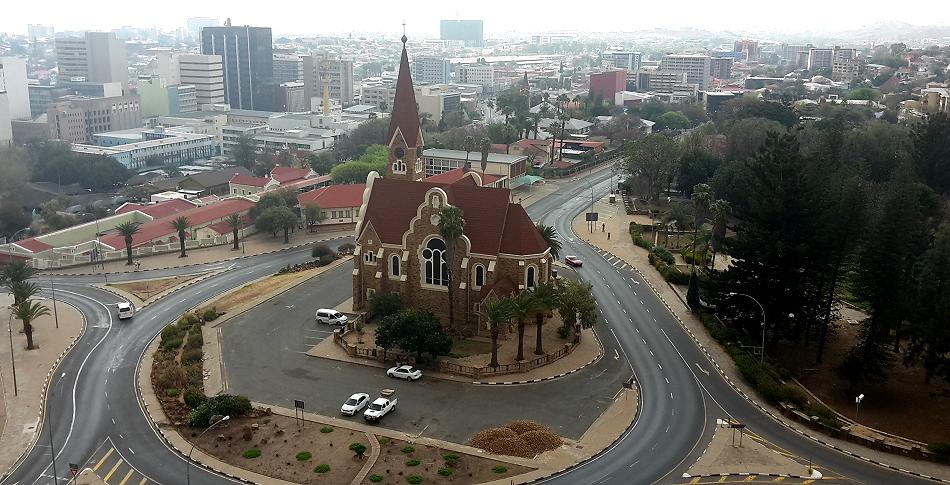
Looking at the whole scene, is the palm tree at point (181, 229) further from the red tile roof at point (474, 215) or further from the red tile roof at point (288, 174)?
the red tile roof at point (288, 174)

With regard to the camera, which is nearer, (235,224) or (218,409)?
(218,409)

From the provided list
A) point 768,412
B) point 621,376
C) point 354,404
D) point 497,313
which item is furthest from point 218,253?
point 768,412

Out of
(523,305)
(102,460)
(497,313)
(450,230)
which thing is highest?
(450,230)

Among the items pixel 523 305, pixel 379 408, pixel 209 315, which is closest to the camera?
pixel 379 408

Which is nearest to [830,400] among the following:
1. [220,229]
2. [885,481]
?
[885,481]

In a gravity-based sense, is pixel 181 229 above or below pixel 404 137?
below

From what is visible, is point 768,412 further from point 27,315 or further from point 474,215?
point 27,315

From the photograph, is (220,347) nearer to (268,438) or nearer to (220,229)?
(268,438)

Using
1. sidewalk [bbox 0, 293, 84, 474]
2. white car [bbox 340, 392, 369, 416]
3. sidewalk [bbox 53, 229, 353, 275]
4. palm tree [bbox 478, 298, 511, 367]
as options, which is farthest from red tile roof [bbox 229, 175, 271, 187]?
white car [bbox 340, 392, 369, 416]
